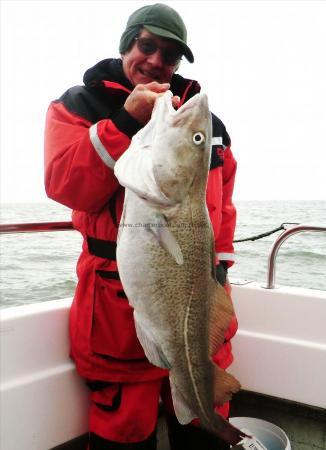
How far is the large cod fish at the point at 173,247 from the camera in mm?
1595

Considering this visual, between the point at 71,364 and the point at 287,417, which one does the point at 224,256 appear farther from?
the point at 287,417

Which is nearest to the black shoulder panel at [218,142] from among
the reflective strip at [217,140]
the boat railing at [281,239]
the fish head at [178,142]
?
the reflective strip at [217,140]

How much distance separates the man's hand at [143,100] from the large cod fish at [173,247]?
2.4 inches

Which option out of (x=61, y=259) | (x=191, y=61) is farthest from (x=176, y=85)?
(x=61, y=259)

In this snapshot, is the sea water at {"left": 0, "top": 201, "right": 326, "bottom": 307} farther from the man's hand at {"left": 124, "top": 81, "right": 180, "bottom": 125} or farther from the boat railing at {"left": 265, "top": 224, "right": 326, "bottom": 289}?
the man's hand at {"left": 124, "top": 81, "right": 180, "bottom": 125}

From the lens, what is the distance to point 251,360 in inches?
126

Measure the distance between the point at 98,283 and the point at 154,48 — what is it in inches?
45.3

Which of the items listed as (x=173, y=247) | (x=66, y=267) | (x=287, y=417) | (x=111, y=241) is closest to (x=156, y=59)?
(x=111, y=241)

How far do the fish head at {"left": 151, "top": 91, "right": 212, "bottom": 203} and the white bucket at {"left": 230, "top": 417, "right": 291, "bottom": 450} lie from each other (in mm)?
1964

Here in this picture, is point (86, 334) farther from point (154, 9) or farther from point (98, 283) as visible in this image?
point (154, 9)

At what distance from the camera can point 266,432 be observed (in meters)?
2.90

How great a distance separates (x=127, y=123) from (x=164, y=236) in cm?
45

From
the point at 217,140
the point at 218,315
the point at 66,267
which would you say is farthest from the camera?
the point at 66,267

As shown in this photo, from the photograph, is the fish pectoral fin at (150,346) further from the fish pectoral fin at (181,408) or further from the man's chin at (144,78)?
the man's chin at (144,78)
